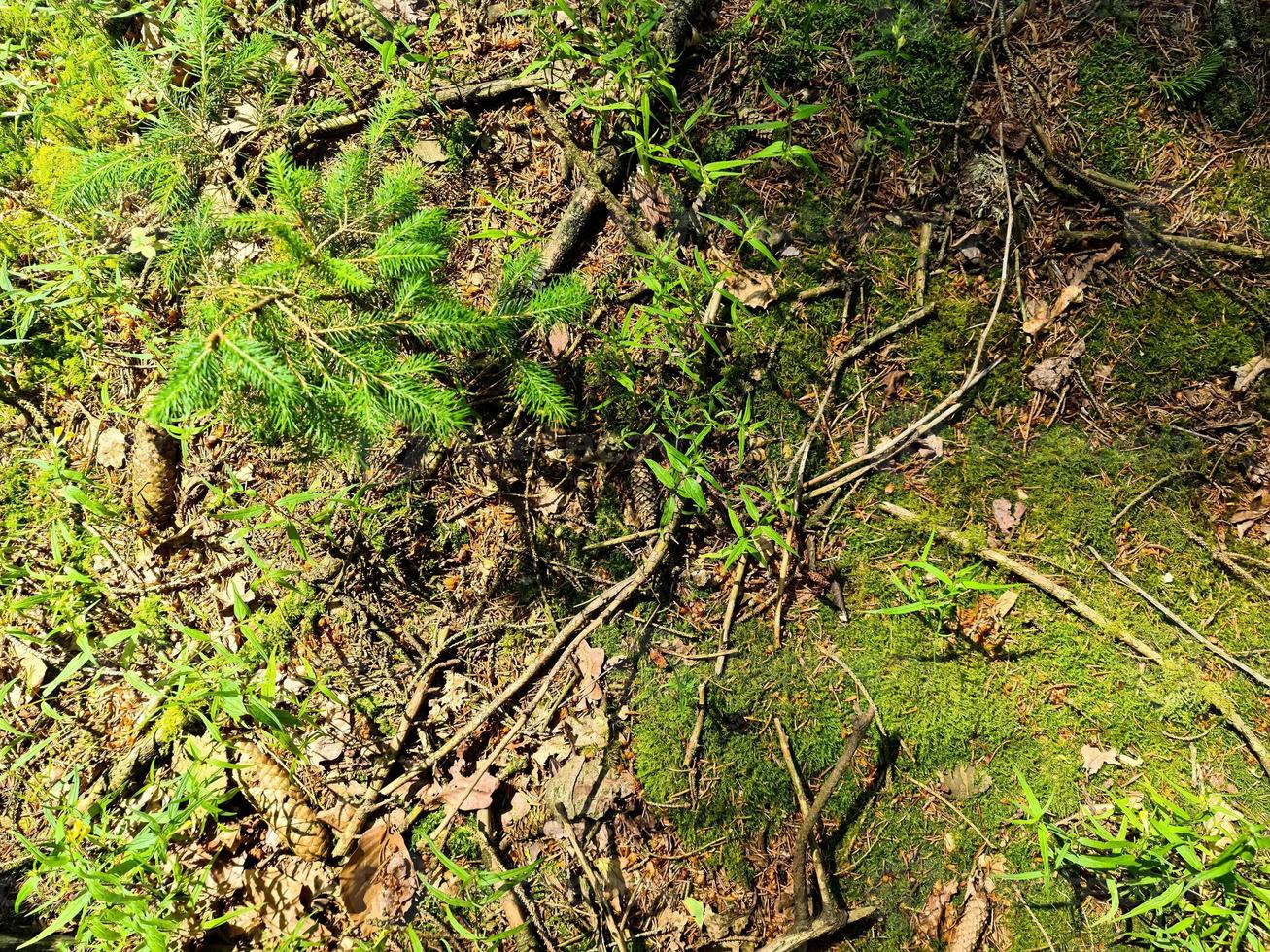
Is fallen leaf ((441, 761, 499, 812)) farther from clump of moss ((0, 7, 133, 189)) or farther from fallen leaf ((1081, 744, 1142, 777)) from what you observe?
clump of moss ((0, 7, 133, 189))

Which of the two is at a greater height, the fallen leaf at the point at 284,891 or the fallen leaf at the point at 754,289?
the fallen leaf at the point at 754,289

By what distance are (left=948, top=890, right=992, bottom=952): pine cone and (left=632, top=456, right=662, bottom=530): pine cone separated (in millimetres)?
1635

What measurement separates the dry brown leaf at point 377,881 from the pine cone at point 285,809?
13cm

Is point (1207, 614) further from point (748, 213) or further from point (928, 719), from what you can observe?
point (748, 213)

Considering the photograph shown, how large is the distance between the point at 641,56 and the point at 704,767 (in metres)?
2.61

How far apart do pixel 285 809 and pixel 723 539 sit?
185 centimetres

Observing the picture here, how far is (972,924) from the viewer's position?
7.73ft

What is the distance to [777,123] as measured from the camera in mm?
2645

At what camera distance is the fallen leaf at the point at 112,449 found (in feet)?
9.91

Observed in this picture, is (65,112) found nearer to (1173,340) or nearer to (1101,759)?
(1173,340)

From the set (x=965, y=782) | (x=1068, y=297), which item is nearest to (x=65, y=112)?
(x=1068, y=297)

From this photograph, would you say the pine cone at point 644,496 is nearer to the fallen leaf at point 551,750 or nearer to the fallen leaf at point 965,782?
the fallen leaf at point 551,750

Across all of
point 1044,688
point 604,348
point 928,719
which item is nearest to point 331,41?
point 604,348

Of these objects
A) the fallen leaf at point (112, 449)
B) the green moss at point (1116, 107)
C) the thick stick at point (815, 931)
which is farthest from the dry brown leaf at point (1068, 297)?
the fallen leaf at point (112, 449)
